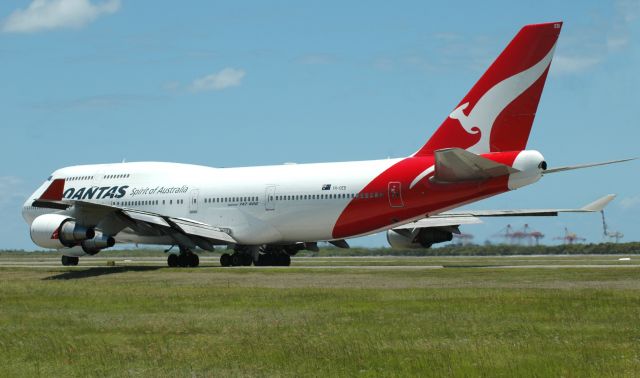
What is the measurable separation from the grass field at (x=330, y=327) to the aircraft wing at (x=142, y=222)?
9.38m

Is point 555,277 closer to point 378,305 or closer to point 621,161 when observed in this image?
point 621,161

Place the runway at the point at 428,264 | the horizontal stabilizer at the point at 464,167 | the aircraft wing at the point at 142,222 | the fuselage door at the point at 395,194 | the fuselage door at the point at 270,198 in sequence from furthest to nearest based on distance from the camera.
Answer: the fuselage door at the point at 270,198, the aircraft wing at the point at 142,222, the runway at the point at 428,264, the fuselage door at the point at 395,194, the horizontal stabilizer at the point at 464,167

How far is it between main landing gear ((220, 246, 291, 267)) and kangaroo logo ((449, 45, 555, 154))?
41.1 ft

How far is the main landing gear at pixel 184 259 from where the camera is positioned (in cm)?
4238

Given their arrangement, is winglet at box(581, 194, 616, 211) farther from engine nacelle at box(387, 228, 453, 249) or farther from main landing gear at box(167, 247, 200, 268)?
main landing gear at box(167, 247, 200, 268)

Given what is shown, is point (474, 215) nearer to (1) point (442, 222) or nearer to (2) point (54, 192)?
(1) point (442, 222)

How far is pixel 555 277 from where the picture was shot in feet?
94.3

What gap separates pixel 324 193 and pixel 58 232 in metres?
11.3

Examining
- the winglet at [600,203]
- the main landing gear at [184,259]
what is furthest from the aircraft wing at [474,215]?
the main landing gear at [184,259]

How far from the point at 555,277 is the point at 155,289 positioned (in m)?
12.5

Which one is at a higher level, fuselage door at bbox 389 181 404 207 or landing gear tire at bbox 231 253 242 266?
fuselage door at bbox 389 181 404 207

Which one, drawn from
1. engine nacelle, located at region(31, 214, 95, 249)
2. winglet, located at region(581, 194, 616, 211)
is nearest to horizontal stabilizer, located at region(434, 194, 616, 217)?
winglet, located at region(581, 194, 616, 211)

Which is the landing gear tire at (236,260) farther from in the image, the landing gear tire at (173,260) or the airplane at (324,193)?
the landing gear tire at (173,260)

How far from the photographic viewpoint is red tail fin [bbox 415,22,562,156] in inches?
1364
